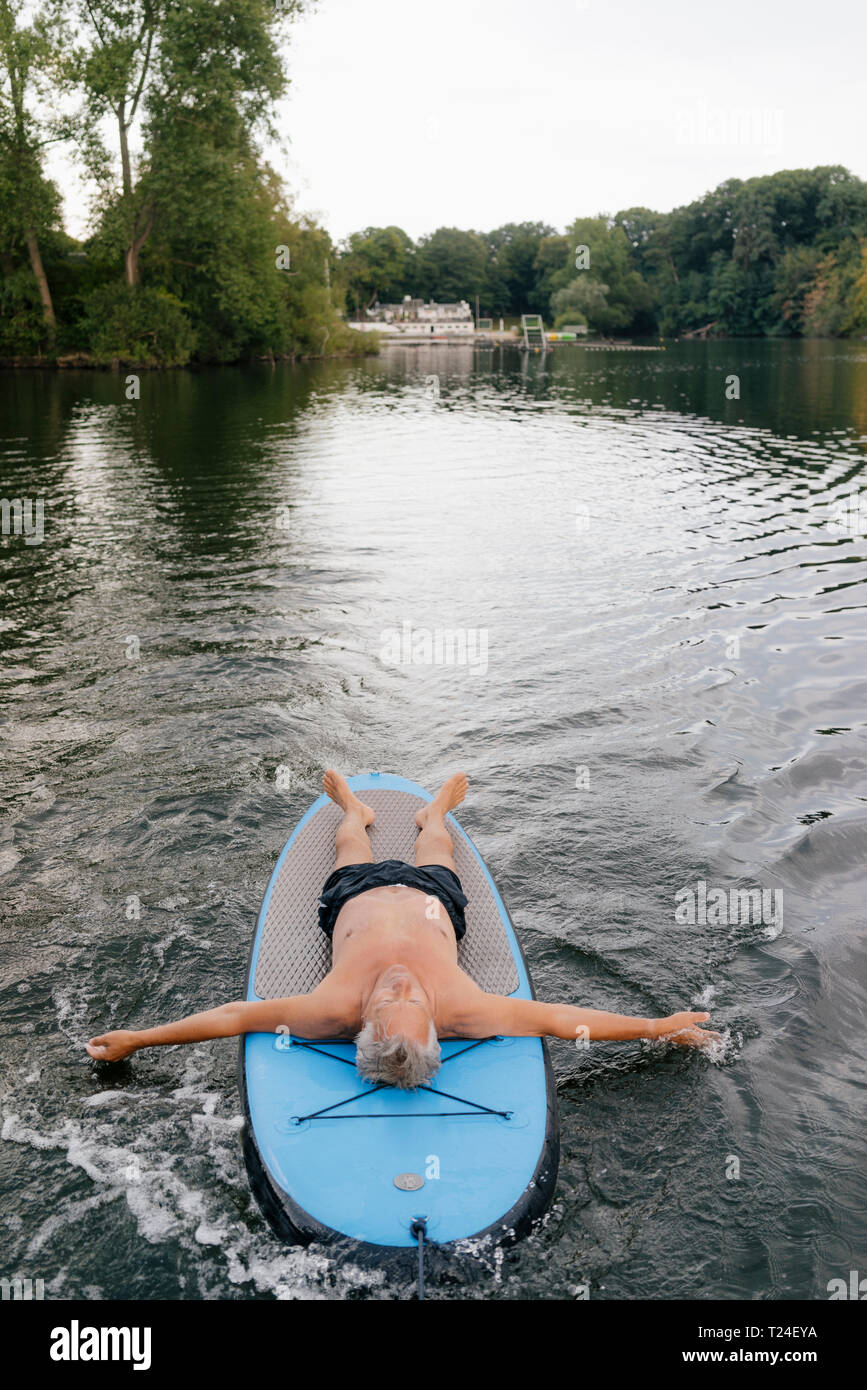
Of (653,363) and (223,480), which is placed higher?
(653,363)

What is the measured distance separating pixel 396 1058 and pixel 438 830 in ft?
7.78

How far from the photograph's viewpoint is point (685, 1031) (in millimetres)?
5434

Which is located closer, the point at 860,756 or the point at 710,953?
the point at 710,953

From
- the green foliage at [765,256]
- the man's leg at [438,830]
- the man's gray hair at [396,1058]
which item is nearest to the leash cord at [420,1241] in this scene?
the man's gray hair at [396,1058]

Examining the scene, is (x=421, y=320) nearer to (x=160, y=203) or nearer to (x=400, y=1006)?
(x=160, y=203)

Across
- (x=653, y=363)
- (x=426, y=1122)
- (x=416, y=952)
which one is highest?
(x=653, y=363)

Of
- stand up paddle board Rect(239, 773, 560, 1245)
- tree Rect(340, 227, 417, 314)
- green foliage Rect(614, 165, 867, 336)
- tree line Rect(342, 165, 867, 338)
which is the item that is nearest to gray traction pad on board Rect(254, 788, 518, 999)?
stand up paddle board Rect(239, 773, 560, 1245)

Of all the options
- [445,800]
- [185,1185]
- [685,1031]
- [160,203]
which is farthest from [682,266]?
[185,1185]

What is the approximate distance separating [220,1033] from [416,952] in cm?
109

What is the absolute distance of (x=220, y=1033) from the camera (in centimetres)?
491

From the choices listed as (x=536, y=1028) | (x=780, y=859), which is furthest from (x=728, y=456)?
(x=536, y=1028)

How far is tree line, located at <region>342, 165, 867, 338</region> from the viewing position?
9925cm
